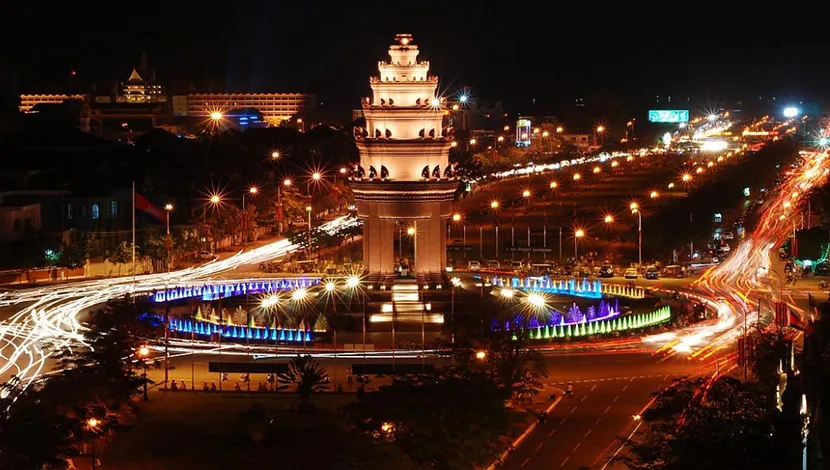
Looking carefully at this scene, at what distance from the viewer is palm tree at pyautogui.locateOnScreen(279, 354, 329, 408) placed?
49.2 metres

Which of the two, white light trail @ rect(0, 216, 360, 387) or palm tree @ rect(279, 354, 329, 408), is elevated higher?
white light trail @ rect(0, 216, 360, 387)

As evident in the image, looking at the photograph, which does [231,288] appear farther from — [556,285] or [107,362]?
[107,362]

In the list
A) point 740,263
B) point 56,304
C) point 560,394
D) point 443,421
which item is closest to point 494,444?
point 443,421

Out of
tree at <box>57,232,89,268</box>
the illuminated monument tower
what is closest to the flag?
tree at <box>57,232,89,268</box>

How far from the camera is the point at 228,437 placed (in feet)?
147

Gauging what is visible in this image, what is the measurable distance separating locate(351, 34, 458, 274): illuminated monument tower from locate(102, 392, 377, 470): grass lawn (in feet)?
52.5

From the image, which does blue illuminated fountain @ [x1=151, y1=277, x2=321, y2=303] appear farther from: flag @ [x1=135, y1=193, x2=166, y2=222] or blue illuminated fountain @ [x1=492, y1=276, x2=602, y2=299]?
flag @ [x1=135, y1=193, x2=166, y2=222]

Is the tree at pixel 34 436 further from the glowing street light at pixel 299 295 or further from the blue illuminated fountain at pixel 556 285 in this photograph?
the blue illuminated fountain at pixel 556 285

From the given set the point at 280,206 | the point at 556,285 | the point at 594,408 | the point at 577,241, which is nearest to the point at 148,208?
the point at 280,206

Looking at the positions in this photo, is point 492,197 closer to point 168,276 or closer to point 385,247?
point 168,276

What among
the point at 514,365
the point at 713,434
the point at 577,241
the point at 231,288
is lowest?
the point at 713,434

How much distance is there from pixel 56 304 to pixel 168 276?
38.4ft

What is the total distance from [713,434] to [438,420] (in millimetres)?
7004

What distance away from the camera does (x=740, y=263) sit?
89312 millimetres
